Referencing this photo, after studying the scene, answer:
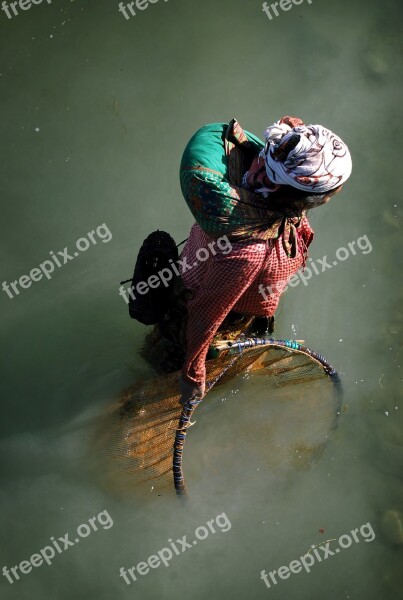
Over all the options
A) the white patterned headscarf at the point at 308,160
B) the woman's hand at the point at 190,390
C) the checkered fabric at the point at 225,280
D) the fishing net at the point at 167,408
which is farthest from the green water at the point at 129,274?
the white patterned headscarf at the point at 308,160

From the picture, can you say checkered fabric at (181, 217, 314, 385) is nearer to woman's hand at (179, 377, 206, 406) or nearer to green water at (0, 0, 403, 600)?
woman's hand at (179, 377, 206, 406)

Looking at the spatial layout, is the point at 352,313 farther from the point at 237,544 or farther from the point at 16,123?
the point at 16,123

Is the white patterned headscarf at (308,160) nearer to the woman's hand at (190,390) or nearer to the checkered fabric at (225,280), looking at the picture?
the checkered fabric at (225,280)

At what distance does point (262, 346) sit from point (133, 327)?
80cm

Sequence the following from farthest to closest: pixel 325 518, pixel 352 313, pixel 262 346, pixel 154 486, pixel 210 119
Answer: pixel 210 119 < pixel 352 313 < pixel 325 518 < pixel 154 486 < pixel 262 346

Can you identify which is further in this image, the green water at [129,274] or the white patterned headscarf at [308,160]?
the green water at [129,274]

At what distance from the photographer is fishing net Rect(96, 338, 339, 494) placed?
8.50ft

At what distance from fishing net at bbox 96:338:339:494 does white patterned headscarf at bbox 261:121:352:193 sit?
820 millimetres

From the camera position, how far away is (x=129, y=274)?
3250 mm

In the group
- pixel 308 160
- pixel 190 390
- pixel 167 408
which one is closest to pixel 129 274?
pixel 167 408

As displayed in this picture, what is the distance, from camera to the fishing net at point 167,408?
2.59 m

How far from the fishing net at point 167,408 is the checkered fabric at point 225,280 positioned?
40cm

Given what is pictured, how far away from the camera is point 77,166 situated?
3.39 meters

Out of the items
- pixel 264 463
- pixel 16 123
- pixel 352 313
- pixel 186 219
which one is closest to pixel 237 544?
pixel 264 463
